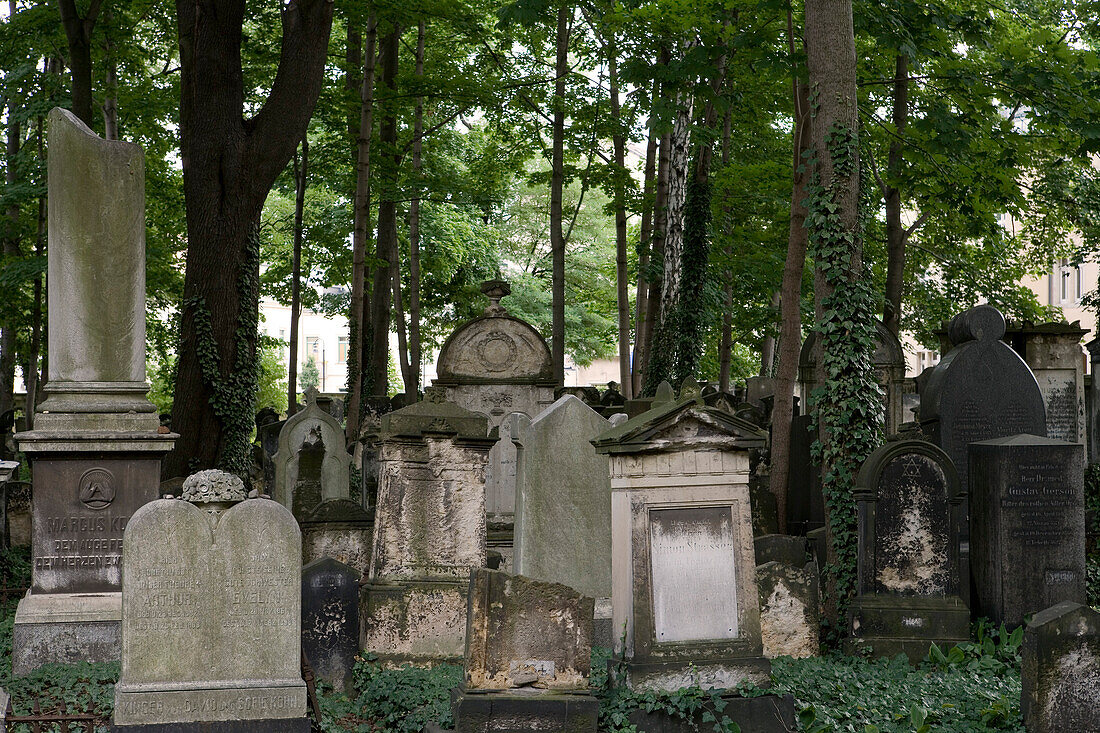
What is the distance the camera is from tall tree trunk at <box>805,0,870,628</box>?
9000mm

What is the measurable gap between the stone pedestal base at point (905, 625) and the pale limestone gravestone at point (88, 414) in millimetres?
5429

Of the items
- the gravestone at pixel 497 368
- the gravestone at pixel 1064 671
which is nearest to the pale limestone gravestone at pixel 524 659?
the gravestone at pixel 1064 671

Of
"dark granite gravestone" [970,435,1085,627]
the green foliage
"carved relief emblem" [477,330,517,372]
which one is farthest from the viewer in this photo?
"carved relief emblem" [477,330,517,372]

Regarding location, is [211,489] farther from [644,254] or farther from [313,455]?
[644,254]

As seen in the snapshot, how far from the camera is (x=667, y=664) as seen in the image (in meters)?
6.48

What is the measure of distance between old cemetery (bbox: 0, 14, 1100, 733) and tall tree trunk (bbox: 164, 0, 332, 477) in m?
0.05

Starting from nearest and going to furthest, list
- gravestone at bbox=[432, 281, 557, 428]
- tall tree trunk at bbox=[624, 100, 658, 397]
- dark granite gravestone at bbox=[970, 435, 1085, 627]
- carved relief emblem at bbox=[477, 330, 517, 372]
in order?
1. dark granite gravestone at bbox=[970, 435, 1085, 627]
2. gravestone at bbox=[432, 281, 557, 428]
3. carved relief emblem at bbox=[477, 330, 517, 372]
4. tall tree trunk at bbox=[624, 100, 658, 397]

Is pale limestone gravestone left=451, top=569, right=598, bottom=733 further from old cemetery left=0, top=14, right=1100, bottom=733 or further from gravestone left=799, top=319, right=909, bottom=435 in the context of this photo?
gravestone left=799, top=319, right=909, bottom=435

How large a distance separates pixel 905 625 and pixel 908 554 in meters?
0.54

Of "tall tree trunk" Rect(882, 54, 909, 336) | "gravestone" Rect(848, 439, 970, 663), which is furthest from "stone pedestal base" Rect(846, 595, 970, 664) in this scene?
"tall tree trunk" Rect(882, 54, 909, 336)

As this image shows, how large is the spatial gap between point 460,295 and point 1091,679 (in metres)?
23.5

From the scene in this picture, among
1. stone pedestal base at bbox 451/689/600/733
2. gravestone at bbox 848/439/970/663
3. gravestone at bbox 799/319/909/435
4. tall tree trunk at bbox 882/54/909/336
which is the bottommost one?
stone pedestal base at bbox 451/689/600/733

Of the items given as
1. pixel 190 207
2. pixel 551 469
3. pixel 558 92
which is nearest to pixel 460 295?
pixel 558 92

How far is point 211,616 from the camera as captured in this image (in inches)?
237
